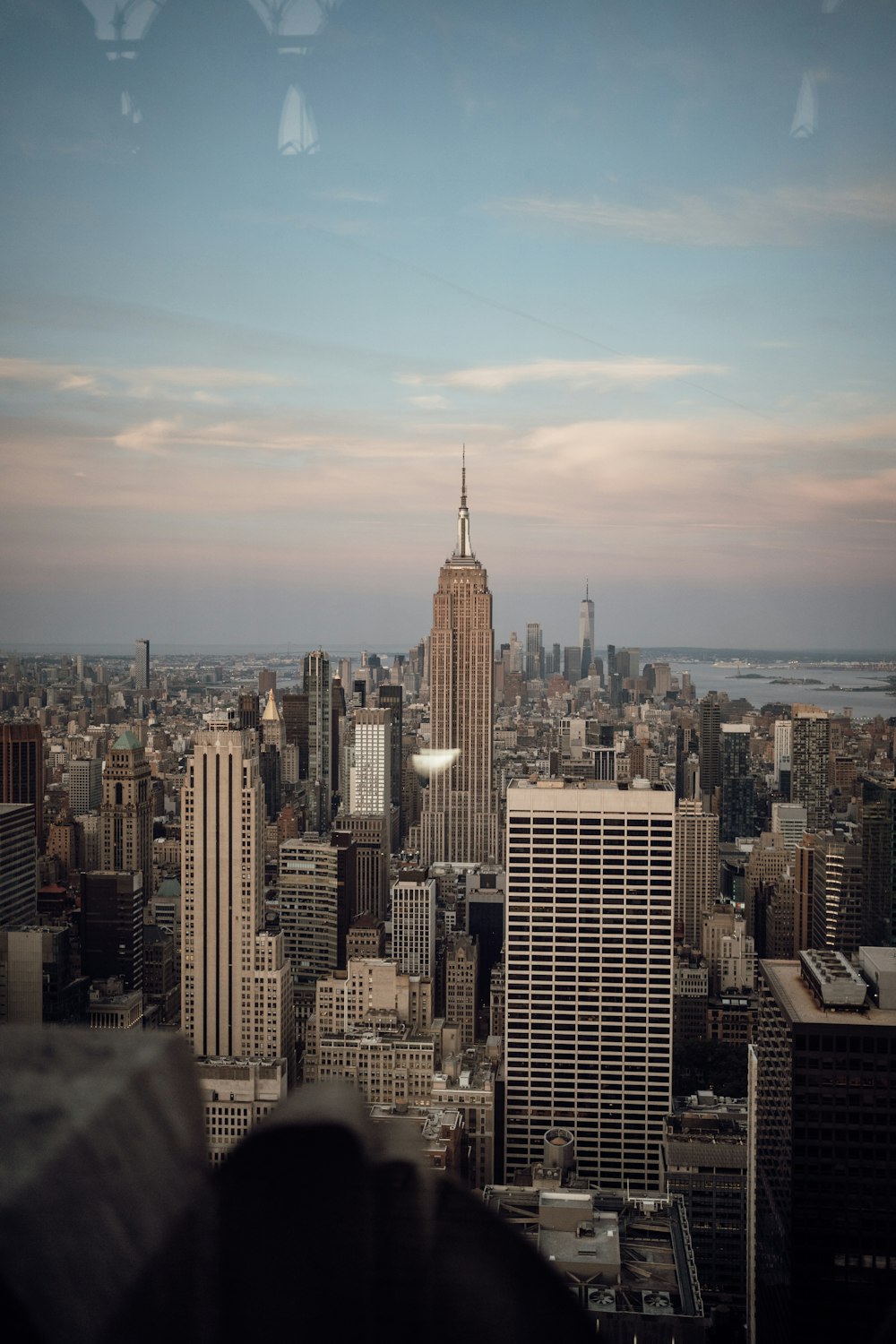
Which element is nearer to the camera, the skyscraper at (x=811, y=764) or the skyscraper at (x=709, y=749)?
the skyscraper at (x=811, y=764)

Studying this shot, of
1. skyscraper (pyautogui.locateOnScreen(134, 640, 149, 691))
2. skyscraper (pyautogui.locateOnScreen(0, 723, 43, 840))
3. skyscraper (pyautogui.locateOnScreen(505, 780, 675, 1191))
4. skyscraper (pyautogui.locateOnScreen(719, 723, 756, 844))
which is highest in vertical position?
skyscraper (pyautogui.locateOnScreen(134, 640, 149, 691))

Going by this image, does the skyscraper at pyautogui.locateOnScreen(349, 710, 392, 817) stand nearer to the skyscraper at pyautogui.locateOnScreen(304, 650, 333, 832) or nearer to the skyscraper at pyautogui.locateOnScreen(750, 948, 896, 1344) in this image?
the skyscraper at pyautogui.locateOnScreen(304, 650, 333, 832)

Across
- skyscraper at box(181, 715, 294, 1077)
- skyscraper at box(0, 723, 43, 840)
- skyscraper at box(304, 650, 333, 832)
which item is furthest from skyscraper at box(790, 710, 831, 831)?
skyscraper at box(0, 723, 43, 840)

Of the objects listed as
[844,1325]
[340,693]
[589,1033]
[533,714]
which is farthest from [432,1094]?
[533,714]

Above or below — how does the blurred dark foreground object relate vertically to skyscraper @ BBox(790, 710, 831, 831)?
above

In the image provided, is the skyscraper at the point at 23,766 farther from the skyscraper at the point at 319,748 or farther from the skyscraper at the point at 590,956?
the skyscraper at the point at 590,956

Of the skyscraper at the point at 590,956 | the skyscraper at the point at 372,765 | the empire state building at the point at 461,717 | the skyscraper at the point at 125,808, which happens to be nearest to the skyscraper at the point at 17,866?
the skyscraper at the point at 125,808
